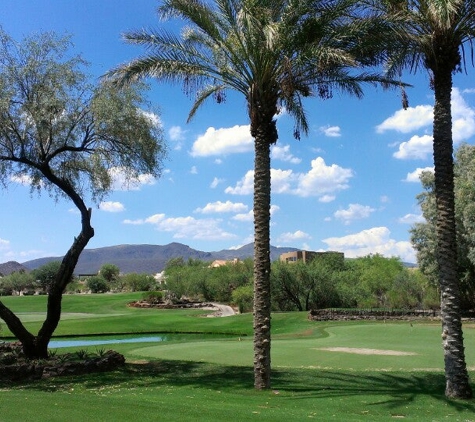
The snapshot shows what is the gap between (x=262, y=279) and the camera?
13453mm

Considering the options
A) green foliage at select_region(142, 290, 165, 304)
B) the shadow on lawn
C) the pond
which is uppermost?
green foliage at select_region(142, 290, 165, 304)

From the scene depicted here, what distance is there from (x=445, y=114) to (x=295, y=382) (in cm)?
758

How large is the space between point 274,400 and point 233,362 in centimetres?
758

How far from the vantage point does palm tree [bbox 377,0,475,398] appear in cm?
1199

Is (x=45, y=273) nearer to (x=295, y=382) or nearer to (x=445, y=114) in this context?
(x=295, y=382)

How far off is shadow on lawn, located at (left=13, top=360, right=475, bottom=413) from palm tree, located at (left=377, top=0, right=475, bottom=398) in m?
1.04

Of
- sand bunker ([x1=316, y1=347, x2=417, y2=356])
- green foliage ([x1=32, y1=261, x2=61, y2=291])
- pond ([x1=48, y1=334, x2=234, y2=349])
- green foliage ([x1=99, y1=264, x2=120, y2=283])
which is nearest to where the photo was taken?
sand bunker ([x1=316, y1=347, x2=417, y2=356])

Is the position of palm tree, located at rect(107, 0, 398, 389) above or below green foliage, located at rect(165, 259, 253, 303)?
above

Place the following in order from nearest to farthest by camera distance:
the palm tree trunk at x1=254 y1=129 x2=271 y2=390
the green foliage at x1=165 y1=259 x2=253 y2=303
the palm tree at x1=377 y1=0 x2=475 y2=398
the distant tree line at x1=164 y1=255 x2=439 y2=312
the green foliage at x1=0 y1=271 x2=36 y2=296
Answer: the palm tree at x1=377 y1=0 x2=475 y2=398, the palm tree trunk at x1=254 y1=129 x2=271 y2=390, the distant tree line at x1=164 y1=255 x2=439 y2=312, the green foliage at x1=165 y1=259 x2=253 y2=303, the green foliage at x1=0 y1=271 x2=36 y2=296

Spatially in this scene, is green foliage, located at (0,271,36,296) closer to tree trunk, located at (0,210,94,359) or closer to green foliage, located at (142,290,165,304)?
green foliage, located at (142,290,165,304)

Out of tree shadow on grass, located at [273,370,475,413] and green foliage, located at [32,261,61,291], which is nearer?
tree shadow on grass, located at [273,370,475,413]

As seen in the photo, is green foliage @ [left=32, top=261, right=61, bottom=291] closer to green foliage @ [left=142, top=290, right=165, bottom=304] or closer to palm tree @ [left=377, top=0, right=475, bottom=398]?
green foliage @ [left=142, top=290, right=165, bottom=304]

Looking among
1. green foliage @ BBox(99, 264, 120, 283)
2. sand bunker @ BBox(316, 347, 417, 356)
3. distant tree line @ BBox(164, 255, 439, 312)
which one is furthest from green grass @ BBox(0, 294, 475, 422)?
green foliage @ BBox(99, 264, 120, 283)

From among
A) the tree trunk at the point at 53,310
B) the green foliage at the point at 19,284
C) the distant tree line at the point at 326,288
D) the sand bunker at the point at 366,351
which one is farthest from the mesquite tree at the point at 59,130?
the green foliage at the point at 19,284
